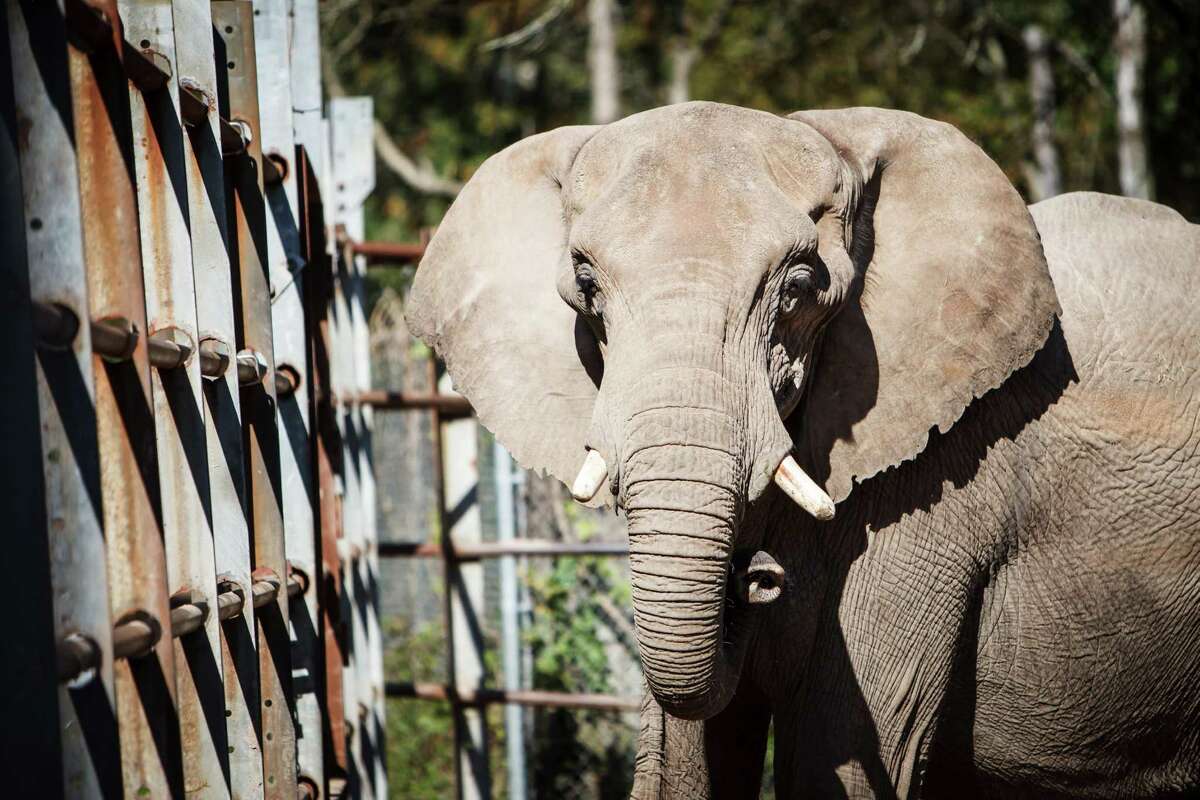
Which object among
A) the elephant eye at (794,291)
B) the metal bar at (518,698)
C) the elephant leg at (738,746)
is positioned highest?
the elephant eye at (794,291)

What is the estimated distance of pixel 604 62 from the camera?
13883 millimetres

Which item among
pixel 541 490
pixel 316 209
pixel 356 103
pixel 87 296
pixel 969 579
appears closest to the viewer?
pixel 87 296

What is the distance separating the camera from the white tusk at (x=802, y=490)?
271 centimetres

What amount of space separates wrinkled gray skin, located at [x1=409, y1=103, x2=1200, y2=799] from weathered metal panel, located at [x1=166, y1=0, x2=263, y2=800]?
74 centimetres

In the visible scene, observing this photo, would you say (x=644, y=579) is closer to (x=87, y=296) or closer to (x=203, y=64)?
(x=87, y=296)

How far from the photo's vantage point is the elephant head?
267cm

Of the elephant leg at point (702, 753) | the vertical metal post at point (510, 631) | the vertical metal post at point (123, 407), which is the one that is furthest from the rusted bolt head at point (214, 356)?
the vertical metal post at point (510, 631)

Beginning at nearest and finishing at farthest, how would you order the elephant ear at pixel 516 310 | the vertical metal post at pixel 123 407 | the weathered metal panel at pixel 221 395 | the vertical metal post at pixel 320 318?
1. the vertical metal post at pixel 123 407
2. the weathered metal panel at pixel 221 395
3. the elephant ear at pixel 516 310
4. the vertical metal post at pixel 320 318

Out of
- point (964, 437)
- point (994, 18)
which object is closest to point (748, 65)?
point (994, 18)

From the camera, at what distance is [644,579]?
2652 millimetres

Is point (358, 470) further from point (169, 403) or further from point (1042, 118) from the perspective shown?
point (1042, 118)

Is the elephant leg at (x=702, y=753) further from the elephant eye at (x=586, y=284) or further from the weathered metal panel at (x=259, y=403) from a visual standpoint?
the elephant eye at (x=586, y=284)

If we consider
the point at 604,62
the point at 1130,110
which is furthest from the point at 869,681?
the point at 604,62

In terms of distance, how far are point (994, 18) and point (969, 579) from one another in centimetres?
1009
